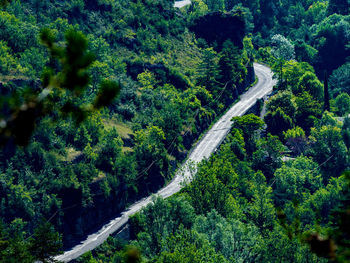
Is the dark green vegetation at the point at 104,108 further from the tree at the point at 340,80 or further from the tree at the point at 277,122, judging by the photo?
the tree at the point at 340,80

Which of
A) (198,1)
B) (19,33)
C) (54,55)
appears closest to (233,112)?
(19,33)

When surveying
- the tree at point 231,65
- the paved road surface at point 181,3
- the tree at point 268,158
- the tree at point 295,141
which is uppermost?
the paved road surface at point 181,3

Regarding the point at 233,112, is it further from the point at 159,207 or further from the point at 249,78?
the point at 159,207

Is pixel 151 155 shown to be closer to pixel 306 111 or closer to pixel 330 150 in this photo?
pixel 330 150

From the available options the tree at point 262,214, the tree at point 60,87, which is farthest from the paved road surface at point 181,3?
the tree at point 60,87

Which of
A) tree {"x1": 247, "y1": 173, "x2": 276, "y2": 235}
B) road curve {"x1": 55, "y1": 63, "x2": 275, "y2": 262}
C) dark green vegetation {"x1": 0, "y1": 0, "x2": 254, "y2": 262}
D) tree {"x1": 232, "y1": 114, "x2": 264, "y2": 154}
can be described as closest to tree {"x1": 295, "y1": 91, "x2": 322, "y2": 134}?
road curve {"x1": 55, "y1": 63, "x2": 275, "y2": 262}
